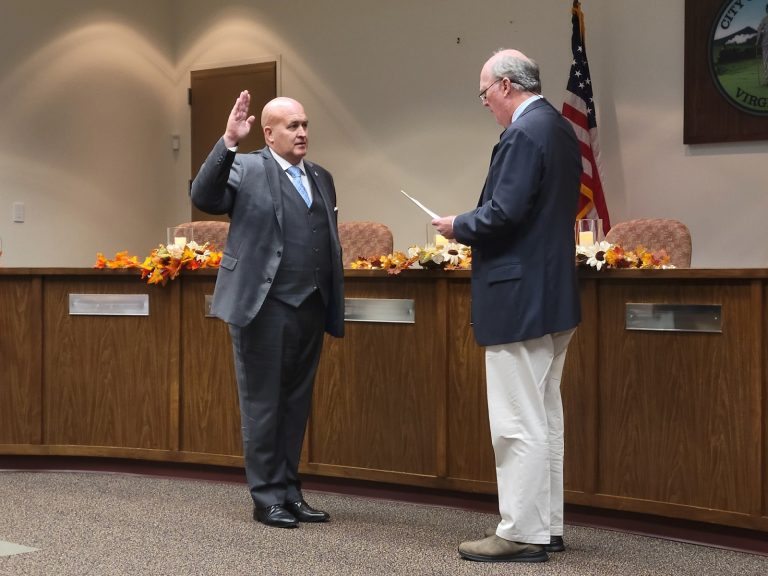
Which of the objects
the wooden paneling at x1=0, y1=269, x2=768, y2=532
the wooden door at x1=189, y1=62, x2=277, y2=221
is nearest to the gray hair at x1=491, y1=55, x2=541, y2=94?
the wooden paneling at x1=0, y1=269, x2=768, y2=532

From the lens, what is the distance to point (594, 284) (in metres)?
3.45

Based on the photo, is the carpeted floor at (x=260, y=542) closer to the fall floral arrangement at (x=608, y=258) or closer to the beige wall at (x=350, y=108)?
the fall floral arrangement at (x=608, y=258)

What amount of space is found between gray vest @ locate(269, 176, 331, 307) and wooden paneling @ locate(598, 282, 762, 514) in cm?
99

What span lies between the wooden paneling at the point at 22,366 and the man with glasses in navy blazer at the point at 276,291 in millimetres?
1423

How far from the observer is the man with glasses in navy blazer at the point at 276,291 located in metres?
3.40

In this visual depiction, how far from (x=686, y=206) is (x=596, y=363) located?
9.22 feet

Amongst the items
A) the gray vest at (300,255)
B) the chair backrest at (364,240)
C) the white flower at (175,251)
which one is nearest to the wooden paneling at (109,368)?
the white flower at (175,251)

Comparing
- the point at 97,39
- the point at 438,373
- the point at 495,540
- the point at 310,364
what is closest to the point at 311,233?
the point at 310,364

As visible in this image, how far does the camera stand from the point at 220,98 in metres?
7.77

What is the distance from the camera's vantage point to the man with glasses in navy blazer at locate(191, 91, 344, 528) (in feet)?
11.1

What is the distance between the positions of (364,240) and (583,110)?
1.62m

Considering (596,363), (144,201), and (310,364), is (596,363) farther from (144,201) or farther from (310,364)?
(144,201)

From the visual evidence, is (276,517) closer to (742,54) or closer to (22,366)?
(22,366)

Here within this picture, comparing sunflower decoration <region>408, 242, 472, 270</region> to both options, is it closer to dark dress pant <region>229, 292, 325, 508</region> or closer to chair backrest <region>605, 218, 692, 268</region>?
dark dress pant <region>229, 292, 325, 508</region>
